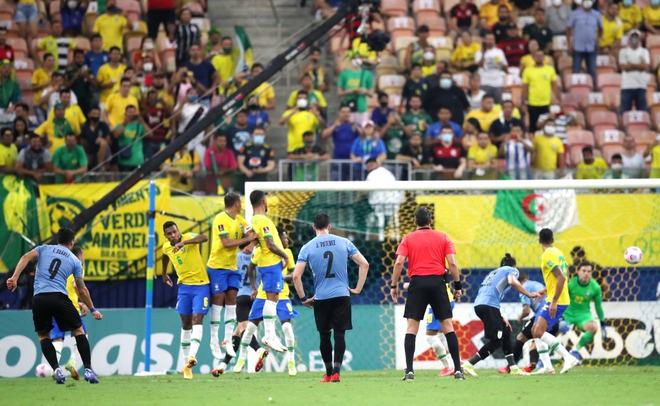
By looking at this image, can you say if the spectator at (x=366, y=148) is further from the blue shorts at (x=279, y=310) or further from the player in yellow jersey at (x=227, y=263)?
the player in yellow jersey at (x=227, y=263)

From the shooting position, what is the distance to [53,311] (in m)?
12.9

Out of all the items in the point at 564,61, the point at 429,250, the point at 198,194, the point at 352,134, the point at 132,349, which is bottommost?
the point at 132,349

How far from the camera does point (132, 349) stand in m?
17.8

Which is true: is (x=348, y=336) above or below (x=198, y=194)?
below

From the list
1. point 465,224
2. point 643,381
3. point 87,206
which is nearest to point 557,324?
point 643,381

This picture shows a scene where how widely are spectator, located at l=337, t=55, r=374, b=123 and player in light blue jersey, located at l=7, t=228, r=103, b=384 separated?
9.11 meters

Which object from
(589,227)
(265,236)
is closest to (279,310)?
(265,236)

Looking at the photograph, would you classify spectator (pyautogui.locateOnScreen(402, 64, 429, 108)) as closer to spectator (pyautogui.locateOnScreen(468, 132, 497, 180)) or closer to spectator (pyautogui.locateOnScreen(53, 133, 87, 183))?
spectator (pyautogui.locateOnScreen(468, 132, 497, 180))

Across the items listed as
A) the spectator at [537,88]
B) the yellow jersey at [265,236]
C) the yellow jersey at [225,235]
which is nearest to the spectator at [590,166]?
the spectator at [537,88]

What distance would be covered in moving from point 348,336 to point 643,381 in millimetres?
6485

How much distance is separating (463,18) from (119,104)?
7.84m

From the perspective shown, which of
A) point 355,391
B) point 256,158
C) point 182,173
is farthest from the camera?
point 256,158

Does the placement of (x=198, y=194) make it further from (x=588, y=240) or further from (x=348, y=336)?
(x=588, y=240)

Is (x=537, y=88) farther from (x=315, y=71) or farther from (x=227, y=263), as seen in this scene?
(x=227, y=263)
